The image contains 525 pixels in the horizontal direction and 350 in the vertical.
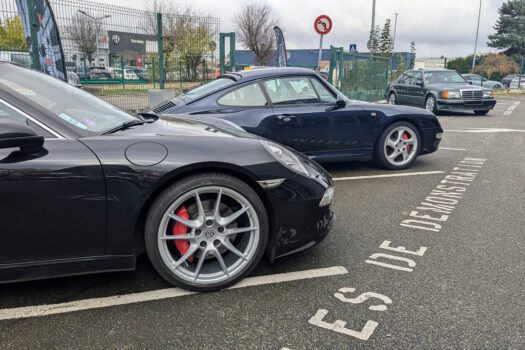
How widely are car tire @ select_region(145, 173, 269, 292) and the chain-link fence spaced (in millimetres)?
6062

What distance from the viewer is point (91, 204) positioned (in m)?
2.29

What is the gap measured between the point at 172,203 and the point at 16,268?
0.85 m

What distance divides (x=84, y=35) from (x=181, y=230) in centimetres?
755

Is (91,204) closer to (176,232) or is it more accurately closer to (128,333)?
(176,232)

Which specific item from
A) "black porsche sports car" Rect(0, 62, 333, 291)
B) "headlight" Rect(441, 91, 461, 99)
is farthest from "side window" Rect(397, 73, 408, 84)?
"black porsche sports car" Rect(0, 62, 333, 291)

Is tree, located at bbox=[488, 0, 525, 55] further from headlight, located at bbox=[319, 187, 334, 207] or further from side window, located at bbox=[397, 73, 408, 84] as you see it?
headlight, located at bbox=[319, 187, 334, 207]

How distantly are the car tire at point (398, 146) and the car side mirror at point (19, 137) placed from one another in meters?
4.43

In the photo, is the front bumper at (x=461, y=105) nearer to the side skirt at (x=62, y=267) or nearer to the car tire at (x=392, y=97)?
the car tire at (x=392, y=97)

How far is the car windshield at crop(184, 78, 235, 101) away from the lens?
16.7 ft

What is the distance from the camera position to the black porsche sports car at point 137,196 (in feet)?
7.27

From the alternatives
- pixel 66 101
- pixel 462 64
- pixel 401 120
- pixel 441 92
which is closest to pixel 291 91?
pixel 401 120

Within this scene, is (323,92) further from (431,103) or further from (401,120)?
(431,103)

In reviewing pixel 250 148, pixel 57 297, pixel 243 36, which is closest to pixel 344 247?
pixel 250 148

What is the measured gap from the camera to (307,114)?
17.0 ft
